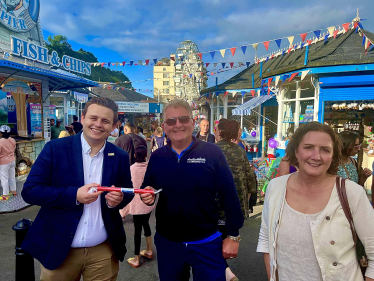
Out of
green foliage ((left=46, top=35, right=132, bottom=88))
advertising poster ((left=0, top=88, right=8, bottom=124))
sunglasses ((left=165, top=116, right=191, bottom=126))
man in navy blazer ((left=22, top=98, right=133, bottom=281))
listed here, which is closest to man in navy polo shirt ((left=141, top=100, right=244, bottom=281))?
sunglasses ((left=165, top=116, right=191, bottom=126))

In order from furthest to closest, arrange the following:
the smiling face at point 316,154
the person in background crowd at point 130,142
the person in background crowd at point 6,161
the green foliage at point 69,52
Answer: the green foliage at point 69,52
the person in background crowd at point 6,161
the person in background crowd at point 130,142
the smiling face at point 316,154

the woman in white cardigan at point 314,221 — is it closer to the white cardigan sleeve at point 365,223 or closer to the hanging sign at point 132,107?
the white cardigan sleeve at point 365,223

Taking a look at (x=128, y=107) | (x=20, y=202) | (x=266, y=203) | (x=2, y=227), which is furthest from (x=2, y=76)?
(x=128, y=107)

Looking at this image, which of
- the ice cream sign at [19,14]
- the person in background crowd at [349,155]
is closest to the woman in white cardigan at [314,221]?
the person in background crowd at [349,155]

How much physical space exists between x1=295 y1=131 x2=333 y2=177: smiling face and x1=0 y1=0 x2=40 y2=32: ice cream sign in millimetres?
12407

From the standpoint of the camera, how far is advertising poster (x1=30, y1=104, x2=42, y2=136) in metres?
9.59

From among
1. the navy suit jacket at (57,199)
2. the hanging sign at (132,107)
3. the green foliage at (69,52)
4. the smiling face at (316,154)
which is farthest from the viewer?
the green foliage at (69,52)

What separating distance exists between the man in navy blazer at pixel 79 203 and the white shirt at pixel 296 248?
116cm

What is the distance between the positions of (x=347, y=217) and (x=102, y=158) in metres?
1.75

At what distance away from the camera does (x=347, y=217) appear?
151 centimetres

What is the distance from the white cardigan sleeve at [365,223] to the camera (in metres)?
1.47

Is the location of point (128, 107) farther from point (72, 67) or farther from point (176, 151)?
point (176, 151)

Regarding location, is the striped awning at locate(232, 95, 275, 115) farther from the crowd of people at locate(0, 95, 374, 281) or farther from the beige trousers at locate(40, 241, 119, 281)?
the beige trousers at locate(40, 241, 119, 281)

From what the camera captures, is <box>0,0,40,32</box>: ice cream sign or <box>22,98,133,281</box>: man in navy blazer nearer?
<box>22,98,133,281</box>: man in navy blazer
